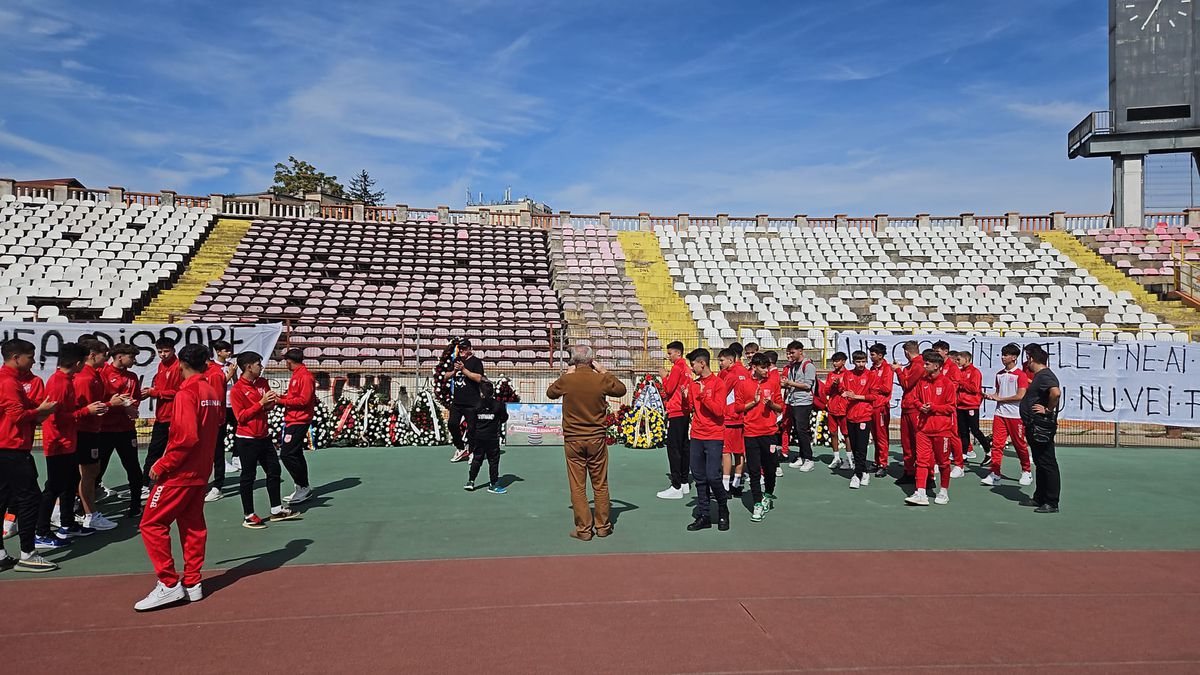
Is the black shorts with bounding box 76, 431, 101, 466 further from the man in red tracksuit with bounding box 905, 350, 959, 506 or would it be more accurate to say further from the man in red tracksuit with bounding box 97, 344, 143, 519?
the man in red tracksuit with bounding box 905, 350, 959, 506

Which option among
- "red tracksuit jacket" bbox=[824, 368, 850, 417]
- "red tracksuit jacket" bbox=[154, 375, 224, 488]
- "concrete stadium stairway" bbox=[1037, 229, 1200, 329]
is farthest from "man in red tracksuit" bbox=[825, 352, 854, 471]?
"concrete stadium stairway" bbox=[1037, 229, 1200, 329]

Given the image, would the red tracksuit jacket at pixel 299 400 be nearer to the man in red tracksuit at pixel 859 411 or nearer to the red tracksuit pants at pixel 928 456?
the man in red tracksuit at pixel 859 411

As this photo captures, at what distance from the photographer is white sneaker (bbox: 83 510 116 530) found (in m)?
7.05

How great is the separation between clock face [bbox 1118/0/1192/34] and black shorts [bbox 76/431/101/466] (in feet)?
111

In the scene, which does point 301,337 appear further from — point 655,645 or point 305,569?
point 655,645

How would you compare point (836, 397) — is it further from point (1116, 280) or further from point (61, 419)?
point (1116, 280)

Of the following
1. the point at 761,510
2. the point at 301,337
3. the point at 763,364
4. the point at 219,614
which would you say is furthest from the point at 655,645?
the point at 301,337

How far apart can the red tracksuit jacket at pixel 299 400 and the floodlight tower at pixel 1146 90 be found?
31.0 meters

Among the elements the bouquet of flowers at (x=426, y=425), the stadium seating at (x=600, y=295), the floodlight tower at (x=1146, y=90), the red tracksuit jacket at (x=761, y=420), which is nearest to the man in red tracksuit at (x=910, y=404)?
the red tracksuit jacket at (x=761, y=420)

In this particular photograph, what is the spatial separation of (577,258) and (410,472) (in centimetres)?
1749

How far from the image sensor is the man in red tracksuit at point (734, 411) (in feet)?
25.2

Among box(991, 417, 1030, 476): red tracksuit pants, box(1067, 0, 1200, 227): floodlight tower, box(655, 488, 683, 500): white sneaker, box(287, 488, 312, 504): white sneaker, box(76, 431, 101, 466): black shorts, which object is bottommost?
box(655, 488, 683, 500): white sneaker

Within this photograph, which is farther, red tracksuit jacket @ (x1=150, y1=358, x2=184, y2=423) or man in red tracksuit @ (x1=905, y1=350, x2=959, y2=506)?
man in red tracksuit @ (x1=905, y1=350, x2=959, y2=506)

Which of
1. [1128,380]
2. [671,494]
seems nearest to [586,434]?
[671,494]
